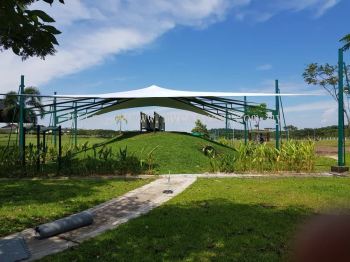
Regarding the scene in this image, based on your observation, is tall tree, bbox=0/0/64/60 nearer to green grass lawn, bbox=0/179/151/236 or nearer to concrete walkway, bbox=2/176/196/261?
concrete walkway, bbox=2/176/196/261

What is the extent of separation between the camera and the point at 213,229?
632cm

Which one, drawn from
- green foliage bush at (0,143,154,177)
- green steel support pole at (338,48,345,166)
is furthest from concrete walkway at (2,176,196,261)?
green steel support pole at (338,48,345,166)

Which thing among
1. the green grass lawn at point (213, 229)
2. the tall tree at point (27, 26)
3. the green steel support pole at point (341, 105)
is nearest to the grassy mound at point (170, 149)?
the green steel support pole at point (341, 105)

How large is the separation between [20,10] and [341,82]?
44.2ft

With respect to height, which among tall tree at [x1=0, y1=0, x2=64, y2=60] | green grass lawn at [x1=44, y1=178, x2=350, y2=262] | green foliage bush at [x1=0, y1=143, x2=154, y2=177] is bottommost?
green grass lawn at [x1=44, y1=178, x2=350, y2=262]

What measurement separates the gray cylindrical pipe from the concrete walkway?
0.07m

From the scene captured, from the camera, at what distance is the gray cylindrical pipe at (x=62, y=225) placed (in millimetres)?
6035

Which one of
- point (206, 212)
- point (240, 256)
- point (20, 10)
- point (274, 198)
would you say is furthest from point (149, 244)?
point (274, 198)

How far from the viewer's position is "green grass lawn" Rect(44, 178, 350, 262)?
5.15 meters

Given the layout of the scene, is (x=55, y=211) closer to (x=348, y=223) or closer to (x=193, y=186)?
(x=193, y=186)

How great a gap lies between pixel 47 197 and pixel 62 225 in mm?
3331

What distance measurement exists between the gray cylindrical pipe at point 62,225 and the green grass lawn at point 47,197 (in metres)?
0.75

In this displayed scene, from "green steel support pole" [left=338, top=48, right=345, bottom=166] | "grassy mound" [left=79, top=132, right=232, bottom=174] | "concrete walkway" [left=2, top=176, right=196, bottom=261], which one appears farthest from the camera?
"grassy mound" [left=79, top=132, right=232, bottom=174]

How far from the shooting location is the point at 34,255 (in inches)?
207
